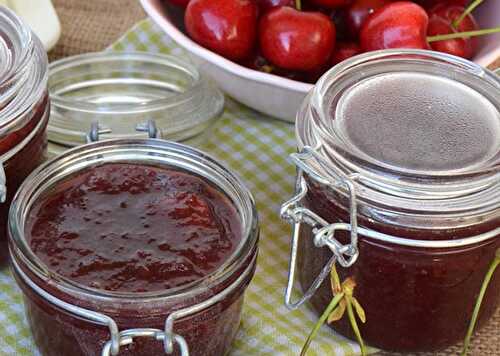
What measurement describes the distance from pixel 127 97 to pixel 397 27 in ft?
1.69

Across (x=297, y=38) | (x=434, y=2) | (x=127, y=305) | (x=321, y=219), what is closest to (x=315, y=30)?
(x=297, y=38)

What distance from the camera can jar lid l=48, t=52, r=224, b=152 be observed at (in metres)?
1.42

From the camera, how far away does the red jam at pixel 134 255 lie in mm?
951

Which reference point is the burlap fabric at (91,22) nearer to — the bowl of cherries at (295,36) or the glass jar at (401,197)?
the bowl of cherries at (295,36)

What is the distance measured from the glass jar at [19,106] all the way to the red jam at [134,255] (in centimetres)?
5

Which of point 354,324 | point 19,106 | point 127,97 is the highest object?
point 19,106

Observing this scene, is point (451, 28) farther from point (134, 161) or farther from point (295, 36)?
point (134, 161)

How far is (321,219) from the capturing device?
1.01 metres

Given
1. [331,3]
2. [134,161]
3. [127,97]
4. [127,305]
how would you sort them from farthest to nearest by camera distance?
1. [127,97]
2. [331,3]
3. [134,161]
4. [127,305]

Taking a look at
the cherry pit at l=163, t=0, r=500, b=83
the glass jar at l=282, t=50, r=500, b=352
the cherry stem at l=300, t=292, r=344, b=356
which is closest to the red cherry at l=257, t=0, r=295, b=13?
the cherry pit at l=163, t=0, r=500, b=83

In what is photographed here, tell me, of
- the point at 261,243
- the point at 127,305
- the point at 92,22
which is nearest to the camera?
the point at 127,305

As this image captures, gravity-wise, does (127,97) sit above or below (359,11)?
below

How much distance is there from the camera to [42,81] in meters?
1.13

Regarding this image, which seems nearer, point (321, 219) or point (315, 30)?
point (321, 219)
